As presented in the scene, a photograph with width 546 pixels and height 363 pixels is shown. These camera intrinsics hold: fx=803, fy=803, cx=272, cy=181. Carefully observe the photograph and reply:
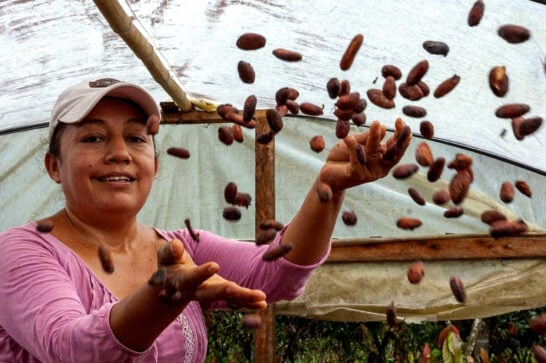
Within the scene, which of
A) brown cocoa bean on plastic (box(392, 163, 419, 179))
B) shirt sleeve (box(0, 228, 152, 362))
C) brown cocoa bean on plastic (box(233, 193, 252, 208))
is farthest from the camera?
brown cocoa bean on plastic (box(233, 193, 252, 208))

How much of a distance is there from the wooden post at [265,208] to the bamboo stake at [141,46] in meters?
0.43

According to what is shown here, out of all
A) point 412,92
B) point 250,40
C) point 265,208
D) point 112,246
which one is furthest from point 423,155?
point 265,208

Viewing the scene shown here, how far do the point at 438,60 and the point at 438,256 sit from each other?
1.20 meters

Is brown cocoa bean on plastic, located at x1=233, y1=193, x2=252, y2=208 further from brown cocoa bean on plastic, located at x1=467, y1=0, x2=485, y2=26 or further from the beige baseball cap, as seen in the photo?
brown cocoa bean on plastic, located at x1=467, y1=0, x2=485, y2=26

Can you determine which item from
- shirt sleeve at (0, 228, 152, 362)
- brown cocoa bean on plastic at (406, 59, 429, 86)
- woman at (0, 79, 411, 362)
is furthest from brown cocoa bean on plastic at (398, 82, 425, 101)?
shirt sleeve at (0, 228, 152, 362)

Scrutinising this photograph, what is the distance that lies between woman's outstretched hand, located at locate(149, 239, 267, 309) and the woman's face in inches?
20.9

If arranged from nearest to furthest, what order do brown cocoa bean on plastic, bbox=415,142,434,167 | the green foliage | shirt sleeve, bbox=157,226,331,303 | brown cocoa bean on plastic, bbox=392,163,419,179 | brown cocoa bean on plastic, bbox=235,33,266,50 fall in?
shirt sleeve, bbox=157,226,331,303 → brown cocoa bean on plastic, bbox=392,163,419,179 → brown cocoa bean on plastic, bbox=415,142,434,167 → brown cocoa bean on plastic, bbox=235,33,266,50 → the green foliage

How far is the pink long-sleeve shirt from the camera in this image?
1.32 m

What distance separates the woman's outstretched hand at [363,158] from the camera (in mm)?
1500

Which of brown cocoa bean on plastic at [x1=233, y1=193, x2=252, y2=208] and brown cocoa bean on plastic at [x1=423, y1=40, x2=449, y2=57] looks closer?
brown cocoa bean on plastic at [x1=233, y1=193, x2=252, y2=208]

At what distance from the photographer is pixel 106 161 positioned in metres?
1.72

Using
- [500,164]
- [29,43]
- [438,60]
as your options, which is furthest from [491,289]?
[29,43]

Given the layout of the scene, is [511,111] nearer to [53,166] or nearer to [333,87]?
[333,87]

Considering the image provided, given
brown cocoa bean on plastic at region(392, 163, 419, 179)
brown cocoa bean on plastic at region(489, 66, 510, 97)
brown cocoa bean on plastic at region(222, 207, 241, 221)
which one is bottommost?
brown cocoa bean on plastic at region(222, 207, 241, 221)
